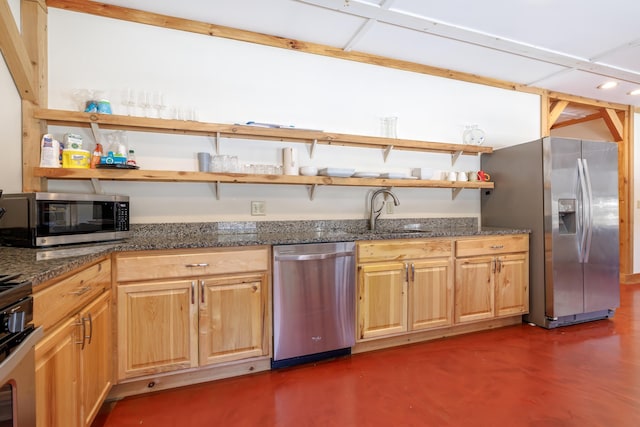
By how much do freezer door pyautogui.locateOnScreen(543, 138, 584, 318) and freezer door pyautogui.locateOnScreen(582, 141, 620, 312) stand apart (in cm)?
12

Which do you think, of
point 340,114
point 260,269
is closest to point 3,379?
point 260,269

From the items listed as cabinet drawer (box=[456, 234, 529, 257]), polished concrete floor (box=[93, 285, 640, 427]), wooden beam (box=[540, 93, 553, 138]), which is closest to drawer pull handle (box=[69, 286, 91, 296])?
polished concrete floor (box=[93, 285, 640, 427])

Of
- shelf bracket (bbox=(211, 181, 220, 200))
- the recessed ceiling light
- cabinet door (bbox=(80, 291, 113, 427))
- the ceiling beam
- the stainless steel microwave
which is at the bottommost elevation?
cabinet door (bbox=(80, 291, 113, 427))

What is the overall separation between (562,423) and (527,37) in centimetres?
283

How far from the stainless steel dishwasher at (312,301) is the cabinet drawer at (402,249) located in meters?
0.14

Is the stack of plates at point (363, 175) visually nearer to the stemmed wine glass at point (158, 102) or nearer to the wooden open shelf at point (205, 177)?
the wooden open shelf at point (205, 177)

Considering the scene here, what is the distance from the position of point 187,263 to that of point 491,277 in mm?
2467

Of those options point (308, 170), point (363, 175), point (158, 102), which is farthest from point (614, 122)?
point (158, 102)

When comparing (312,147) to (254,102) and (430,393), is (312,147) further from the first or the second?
(430,393)

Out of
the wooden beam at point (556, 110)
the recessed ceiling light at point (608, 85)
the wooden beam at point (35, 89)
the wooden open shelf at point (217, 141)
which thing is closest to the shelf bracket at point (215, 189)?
the wooden open shelf at point (217, 141)

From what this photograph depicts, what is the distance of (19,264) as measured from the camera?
120 centimetres

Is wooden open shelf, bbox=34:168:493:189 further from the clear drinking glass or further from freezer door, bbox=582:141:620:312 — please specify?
freezer door, bbox=582:141:620:312

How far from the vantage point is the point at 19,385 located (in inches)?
34.5

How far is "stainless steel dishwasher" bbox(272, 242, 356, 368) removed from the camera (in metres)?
2.05
